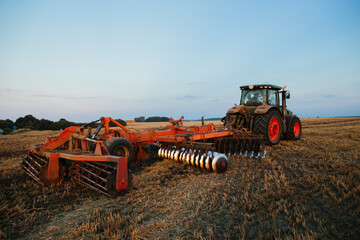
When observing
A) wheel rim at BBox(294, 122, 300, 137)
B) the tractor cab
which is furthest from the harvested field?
wheel rim at BBox(294, 122, 300, 137)

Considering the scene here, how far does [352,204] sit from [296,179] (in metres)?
1.13

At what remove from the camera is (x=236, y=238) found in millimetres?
2064

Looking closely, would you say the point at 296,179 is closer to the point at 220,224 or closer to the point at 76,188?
the point at 220,224

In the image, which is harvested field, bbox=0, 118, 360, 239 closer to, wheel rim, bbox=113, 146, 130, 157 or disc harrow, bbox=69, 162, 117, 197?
disc harrow, bbox=69, 162, 117, 197

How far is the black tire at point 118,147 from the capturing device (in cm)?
433

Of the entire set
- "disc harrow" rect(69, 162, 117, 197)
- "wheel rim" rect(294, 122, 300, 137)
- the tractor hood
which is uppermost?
the tractor hood

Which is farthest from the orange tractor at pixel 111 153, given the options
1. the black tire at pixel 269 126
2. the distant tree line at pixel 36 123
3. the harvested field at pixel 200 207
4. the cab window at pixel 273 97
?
the distant tree line at pixel 36 123

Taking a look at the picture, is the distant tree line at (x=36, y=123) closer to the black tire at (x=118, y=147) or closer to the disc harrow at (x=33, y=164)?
the disc harrow at (x=33, y=164)

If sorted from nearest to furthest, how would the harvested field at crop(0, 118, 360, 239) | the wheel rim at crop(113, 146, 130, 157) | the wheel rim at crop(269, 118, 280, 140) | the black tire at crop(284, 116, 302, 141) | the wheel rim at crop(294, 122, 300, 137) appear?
the harvested field at crop(0, 118, 360, 239) → the wheel rim at crop(113, 146, 130, 157) → the wheel rim at crop(269, 118, 280, 140) → the black tire at crop(284, 116, 302, 141) → the wheel rim at crop(294, 122, 300, 137)

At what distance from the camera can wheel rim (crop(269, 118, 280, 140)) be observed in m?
6.95

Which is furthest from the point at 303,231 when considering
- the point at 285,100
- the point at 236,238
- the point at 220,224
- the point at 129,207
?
the point at 285,100

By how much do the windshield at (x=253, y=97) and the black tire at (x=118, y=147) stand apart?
5.11 metres

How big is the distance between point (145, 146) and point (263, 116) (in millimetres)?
3898

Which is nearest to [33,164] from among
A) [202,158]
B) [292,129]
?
[202,158]
